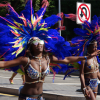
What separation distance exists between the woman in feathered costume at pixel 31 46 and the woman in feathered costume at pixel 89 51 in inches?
46.9

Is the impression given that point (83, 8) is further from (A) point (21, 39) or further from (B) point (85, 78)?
(A) point (21, 39)

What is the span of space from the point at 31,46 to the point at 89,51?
1922 millimetres

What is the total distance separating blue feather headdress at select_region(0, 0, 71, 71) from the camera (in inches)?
162

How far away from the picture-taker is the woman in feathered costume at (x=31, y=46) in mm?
3963

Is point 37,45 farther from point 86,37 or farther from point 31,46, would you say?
point 86,37

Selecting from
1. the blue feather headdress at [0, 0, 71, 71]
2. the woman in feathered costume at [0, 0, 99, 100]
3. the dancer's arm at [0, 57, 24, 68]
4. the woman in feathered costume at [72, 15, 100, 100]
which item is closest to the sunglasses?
the woman in feathered costume at [0, 0, 99, 100]

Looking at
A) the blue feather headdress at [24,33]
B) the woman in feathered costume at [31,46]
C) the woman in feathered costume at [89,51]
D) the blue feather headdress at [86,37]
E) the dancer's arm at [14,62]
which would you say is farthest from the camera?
the blue feather headdress at [86,37]

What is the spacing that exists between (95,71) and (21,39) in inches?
85.2

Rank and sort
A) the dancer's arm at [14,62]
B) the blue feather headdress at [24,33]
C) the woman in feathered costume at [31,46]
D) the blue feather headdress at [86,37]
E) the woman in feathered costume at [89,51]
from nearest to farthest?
the dancer's arm at [14,62]
the woman in feathered costume at [31,46]
the blue feather headdress at [24,33]
the woman in feathered costume at [89,51]
the blue feather headdress at [86,37]

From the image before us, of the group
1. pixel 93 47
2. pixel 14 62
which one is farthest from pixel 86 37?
pixel 14 62

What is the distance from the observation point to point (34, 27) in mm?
4219

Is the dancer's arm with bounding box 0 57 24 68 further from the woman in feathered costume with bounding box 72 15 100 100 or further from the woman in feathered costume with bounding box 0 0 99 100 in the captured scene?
the woman in feathered costume with bounding box 72 15 100 100

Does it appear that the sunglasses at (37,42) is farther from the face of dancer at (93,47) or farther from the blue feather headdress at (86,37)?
the face of dancer at (93,47)

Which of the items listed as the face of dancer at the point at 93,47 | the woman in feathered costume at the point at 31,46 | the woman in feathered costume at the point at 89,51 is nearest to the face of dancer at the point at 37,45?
the woman in feathered costume at the point at 31,46
